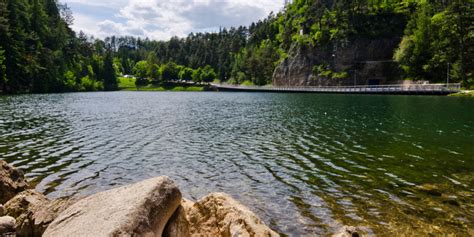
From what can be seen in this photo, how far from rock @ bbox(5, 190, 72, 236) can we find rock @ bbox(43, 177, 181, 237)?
1.75m

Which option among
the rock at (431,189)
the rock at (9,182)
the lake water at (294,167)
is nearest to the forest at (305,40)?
the lake water at (294,167)

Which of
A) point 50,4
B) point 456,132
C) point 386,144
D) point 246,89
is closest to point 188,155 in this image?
point 386,144

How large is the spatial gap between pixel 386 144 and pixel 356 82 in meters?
111

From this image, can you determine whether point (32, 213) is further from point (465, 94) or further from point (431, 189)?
point (465, 94)

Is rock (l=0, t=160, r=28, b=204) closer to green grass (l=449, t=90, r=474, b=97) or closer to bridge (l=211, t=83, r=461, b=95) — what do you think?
green grass (l=449, t=90, r=474, b=97)

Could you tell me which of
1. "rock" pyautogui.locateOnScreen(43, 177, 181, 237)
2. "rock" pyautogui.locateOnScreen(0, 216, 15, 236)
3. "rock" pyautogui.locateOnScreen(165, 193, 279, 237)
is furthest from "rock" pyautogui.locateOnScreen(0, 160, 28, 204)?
"rock" pyautogui.locateOnScreen(165, 193, 279, 237)

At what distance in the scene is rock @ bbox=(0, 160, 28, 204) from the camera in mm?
12641

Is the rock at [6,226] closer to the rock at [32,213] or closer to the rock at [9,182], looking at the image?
the rock at [32,213]

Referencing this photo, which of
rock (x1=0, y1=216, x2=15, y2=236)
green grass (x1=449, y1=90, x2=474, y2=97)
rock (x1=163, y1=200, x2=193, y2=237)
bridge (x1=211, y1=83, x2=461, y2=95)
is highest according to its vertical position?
bridge (x1=211, y1=83, x2=461, y2=95)

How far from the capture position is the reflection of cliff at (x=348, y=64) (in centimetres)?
12870

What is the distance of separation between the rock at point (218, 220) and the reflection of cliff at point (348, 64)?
424 ft

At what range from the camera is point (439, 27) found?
4267 inches

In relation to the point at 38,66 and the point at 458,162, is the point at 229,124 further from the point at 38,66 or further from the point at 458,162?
the point at 38,66

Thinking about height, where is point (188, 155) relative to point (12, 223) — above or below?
below
